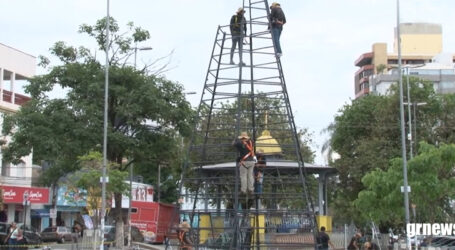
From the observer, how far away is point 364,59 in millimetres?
125500

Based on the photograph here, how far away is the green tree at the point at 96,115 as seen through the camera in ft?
115

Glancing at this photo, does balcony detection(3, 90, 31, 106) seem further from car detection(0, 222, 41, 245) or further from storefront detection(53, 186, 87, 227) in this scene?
car detection(0, 222, 41, 245)

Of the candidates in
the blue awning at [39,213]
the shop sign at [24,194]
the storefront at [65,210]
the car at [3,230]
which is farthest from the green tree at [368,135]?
the car at [3,230]

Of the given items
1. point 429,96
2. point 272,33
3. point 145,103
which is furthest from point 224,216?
point 429,96

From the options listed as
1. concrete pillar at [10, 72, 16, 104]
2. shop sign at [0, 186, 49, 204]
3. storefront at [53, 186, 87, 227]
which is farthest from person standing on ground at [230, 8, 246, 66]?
concrete pillar at [10, 72, 16, 104]

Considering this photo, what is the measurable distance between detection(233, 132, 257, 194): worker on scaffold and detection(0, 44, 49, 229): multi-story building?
105 feet

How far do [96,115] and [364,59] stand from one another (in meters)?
95.7

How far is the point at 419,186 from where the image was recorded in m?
26.3

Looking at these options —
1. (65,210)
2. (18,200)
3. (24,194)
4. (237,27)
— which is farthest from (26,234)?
(237,27)

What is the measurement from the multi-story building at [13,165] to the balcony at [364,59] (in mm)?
81741

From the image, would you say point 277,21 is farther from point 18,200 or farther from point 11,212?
point 11,212

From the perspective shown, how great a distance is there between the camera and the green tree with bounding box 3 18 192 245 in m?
35.2

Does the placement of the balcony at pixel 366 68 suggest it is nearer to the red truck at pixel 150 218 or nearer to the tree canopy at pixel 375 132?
the tree canopy at pixel 375 132

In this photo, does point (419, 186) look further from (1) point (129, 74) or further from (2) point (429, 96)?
(2) point (429, 96)
